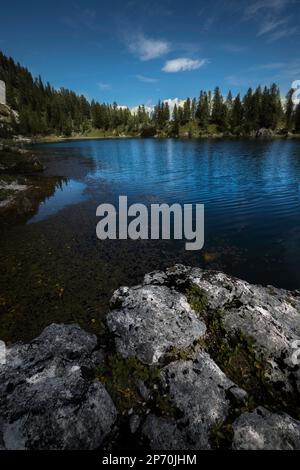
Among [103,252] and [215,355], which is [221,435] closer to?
[215,355]

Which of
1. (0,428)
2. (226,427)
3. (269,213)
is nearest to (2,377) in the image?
(0,428)

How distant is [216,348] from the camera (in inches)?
268

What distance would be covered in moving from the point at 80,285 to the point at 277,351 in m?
8.86

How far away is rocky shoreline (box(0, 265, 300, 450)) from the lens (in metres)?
4.99

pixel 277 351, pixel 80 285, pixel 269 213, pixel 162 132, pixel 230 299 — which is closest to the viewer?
pixel 277 351

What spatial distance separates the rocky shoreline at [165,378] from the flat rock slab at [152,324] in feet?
0.10

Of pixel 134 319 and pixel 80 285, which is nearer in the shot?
pixel 134 319

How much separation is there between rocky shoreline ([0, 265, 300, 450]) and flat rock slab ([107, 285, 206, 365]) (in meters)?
0.03

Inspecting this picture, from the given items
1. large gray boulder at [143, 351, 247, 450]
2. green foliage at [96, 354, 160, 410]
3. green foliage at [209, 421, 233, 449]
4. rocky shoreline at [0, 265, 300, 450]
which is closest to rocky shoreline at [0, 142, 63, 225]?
rocky shoreline at [0, 265, 300, 450]

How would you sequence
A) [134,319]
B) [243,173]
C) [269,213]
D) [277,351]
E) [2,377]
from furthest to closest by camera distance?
1. [243,173]
2. [269,213]
3. [134,319]
4. [277,351]
5. [2,377]

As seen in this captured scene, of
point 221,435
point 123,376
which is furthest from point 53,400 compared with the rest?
point 221,435

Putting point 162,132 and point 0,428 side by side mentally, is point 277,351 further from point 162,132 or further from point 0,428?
point 162,132

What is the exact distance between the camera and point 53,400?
546 centimetres

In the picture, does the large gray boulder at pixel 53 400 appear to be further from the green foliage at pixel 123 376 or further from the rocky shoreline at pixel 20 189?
the rocky shoreline at pixel 20 189
